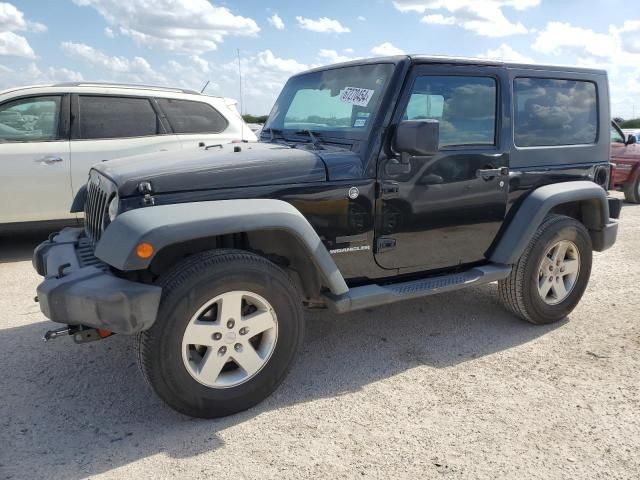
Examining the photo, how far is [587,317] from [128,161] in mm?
3721

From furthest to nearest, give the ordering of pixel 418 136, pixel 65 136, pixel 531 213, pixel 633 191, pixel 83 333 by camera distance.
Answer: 1. pixel 633 191
2. pixel 65 136
3. pixel 531 213
4. pixel 418 136
5. pixel 83 333

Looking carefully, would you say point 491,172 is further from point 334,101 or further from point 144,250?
point 144,250

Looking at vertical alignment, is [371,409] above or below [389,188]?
below

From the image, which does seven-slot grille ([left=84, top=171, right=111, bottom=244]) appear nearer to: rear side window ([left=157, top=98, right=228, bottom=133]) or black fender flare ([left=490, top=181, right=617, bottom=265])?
black fender flare ([left=490, top=181, right=617, bottom=265])

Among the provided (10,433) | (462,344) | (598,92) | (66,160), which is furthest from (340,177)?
(66,160)

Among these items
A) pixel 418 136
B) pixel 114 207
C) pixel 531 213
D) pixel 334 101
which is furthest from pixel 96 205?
pixel 531 213

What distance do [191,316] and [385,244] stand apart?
1354mm

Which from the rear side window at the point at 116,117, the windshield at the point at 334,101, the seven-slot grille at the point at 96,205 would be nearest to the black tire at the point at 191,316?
the seven-slot grille at the point at 96,205

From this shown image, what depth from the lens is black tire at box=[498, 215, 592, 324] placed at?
4082 mm

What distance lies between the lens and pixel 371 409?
10.1 feet

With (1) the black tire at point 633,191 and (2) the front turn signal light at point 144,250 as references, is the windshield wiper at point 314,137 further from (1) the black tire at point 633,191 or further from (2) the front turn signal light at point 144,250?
(1) the black tire at point 633,191

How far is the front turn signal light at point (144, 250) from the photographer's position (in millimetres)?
2576

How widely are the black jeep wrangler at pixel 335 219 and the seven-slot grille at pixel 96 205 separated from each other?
0.02 meters

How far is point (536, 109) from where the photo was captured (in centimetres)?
413
